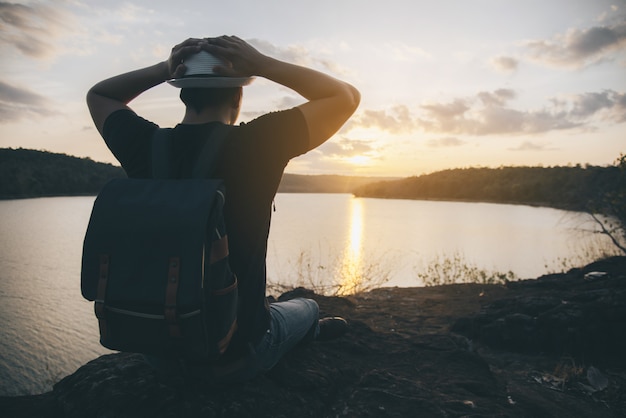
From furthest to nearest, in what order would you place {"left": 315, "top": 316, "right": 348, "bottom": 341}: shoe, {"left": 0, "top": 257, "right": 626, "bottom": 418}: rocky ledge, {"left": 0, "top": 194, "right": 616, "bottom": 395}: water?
{"left": 0, "top": 194, "right": 616, "bottom": 395}: water < {"left": 315, "top": 316, "right": 348, "bottom": 341}: shoe < {"left": 0, "top": 257, "right": 626, "bottom": 418}: rocky ledge

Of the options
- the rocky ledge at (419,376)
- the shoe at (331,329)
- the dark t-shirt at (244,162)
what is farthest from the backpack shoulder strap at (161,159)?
the shoe at (331,329)

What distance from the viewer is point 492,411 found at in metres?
2.32

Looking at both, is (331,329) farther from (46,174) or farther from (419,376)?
(46,174)

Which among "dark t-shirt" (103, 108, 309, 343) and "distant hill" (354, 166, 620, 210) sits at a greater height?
"distant hill" (354, 166, 620, 210)

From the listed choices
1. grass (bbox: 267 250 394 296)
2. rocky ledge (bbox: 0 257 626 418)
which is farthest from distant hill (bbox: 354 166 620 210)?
rocky ledge (bbox: 0 257 626 418)

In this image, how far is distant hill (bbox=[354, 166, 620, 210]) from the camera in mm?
54219

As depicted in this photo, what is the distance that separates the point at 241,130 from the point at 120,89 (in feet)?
2.86

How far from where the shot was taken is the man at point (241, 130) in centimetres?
167

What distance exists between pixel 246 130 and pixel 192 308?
0.79 meters

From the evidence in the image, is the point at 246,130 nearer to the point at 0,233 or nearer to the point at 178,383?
the point at 178,383

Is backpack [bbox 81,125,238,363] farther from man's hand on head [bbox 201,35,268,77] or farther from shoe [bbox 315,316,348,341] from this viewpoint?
shoe [bbox 315,316,348,341]

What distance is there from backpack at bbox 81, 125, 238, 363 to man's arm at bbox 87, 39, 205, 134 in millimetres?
642

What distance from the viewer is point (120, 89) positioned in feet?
6.67

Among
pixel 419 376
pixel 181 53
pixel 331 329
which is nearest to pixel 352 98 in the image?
pixel 181 53
